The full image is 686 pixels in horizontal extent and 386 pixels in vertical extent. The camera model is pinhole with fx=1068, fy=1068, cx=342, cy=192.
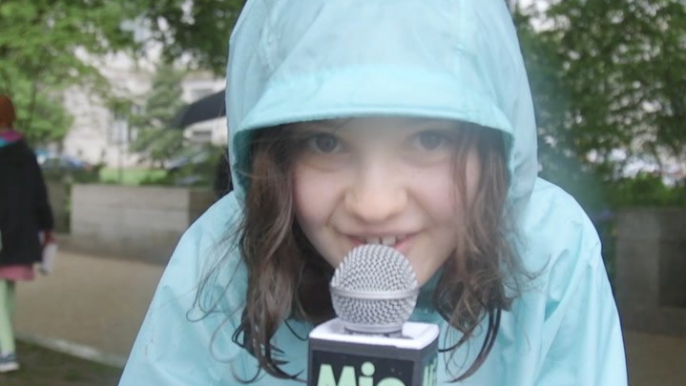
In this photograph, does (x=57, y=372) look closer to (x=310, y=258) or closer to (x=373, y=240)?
(x=310, y=258)

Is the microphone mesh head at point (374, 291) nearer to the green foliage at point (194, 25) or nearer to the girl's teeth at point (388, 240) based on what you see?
the girl's teeth at point (388, 240)

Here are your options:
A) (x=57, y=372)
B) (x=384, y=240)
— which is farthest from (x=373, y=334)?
(x=57, y=372)

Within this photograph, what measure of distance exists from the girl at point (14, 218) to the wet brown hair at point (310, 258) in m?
5.24

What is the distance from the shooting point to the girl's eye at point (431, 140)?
5.20 ft

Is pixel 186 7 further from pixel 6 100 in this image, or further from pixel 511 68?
pixel 511 68

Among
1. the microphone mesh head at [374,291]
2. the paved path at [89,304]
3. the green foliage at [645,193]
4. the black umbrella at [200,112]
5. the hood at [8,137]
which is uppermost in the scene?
the black umbrella at [200,112]

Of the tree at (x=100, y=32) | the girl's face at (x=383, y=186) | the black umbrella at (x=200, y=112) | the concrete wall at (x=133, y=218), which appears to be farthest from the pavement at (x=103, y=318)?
the girl's face at (x=383, y=186)

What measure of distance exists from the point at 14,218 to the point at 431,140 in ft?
18.6

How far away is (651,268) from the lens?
794cm

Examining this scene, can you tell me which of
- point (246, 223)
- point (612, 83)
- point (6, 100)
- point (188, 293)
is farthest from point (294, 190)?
point (612, 83)

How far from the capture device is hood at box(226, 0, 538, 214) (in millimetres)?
1468

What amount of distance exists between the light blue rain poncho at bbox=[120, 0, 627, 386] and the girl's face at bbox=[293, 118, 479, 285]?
0.09 meters

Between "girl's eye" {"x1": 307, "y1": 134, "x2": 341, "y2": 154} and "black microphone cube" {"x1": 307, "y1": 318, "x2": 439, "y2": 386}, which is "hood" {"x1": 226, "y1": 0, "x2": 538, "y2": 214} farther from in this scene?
"black microphone cube" {"x1": 307, "y1": 318, "x2": 439, "y2": 386}

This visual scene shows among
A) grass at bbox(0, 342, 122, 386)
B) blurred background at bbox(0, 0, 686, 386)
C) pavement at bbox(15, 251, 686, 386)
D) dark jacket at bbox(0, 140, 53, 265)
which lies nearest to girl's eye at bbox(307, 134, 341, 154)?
blurred background at bbox(0, 0, 686, 386)
